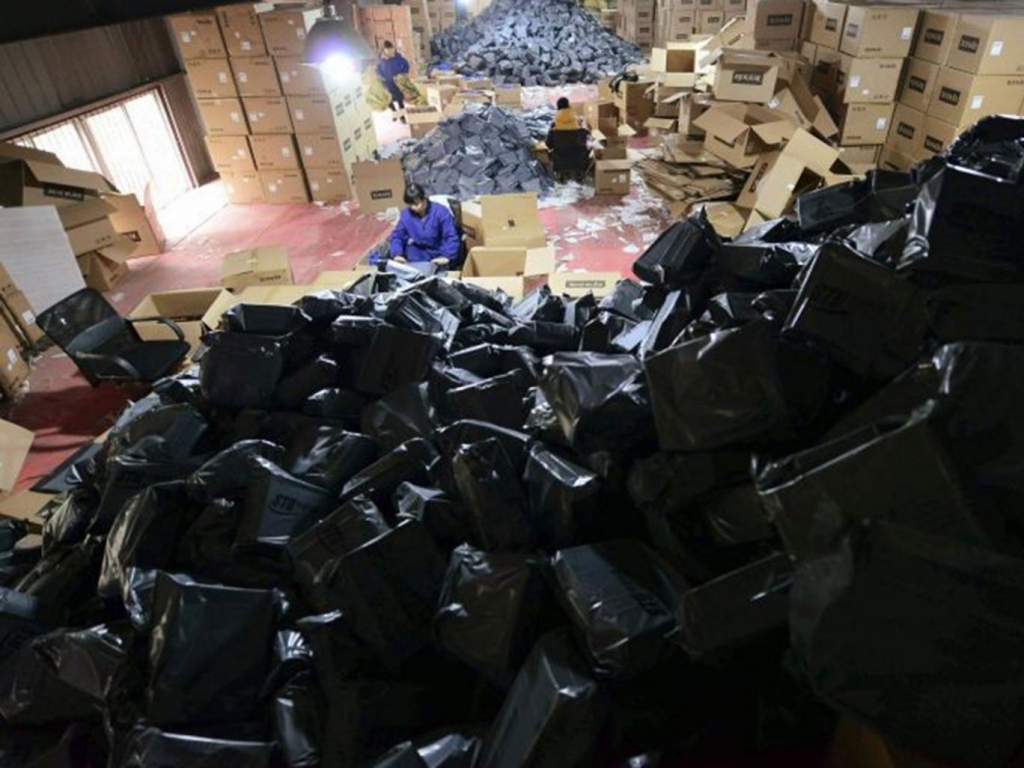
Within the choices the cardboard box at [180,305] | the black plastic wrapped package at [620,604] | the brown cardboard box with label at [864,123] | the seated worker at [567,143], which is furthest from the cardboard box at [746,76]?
the black plastic wrapped package at [620,604]

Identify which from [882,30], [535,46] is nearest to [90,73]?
[882,30]

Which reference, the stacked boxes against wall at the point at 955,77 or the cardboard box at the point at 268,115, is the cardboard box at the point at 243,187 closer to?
the cardboard box at the point at 268,115

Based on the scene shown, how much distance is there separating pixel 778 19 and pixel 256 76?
5.19 metres

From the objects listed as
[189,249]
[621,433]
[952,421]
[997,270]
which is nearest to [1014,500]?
[952,421]

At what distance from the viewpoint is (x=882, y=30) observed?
14.8 feet

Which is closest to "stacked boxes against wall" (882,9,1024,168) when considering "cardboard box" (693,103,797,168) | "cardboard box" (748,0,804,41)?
"cardboard box" (693,103,797,168)

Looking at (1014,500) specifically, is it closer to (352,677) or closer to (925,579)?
(925,579)

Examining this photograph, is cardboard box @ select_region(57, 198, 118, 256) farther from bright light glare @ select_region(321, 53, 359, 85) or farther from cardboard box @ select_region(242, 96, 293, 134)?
bright light glare @ select_region(321, 53, 359, 85)

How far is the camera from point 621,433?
55.8 inches

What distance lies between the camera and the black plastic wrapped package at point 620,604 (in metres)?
1.16

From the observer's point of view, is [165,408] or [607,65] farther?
[607,65]

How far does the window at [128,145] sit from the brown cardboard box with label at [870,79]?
616 centimetres

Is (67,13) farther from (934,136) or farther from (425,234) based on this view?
(934,136)

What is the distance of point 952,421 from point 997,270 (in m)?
0.38
